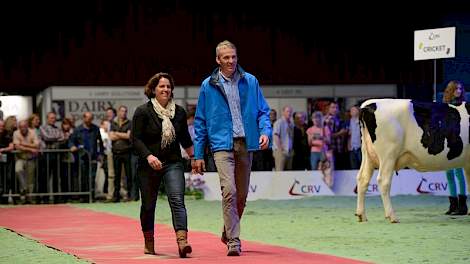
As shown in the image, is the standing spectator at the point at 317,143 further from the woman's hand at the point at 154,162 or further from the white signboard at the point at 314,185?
the woman's hand at the point at 154,162

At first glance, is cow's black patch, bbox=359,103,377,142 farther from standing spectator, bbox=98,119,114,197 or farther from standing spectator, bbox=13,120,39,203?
standing spectator, bbox=13,120,39,203

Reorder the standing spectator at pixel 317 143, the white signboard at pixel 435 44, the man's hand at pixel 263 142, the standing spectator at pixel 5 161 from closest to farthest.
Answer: the man's hand at pixel 263 142
the white signboard at pixel 435 44
the standing spectator at pixel 5 161
the standing spectator at pixel 317 143

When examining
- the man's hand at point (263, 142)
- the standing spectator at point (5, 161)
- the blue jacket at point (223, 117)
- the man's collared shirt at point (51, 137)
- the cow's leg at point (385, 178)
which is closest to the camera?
the man's hand at point (263, 142)

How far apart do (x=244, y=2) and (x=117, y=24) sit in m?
3.99

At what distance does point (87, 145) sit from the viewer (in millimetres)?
23719

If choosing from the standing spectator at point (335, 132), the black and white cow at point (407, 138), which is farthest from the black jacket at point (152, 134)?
the standing spectator at point (335, 132)

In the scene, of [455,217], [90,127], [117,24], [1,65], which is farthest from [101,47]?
[455,217]

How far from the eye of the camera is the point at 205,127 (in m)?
11.2

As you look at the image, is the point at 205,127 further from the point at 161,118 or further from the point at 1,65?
the point at 1,65

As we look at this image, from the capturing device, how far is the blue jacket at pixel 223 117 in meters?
10.9

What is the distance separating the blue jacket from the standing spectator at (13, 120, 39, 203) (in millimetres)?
12640

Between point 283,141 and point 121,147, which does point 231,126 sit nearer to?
point 121,147

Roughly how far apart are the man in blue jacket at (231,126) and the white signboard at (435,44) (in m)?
8.98

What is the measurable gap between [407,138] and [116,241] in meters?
5.04
